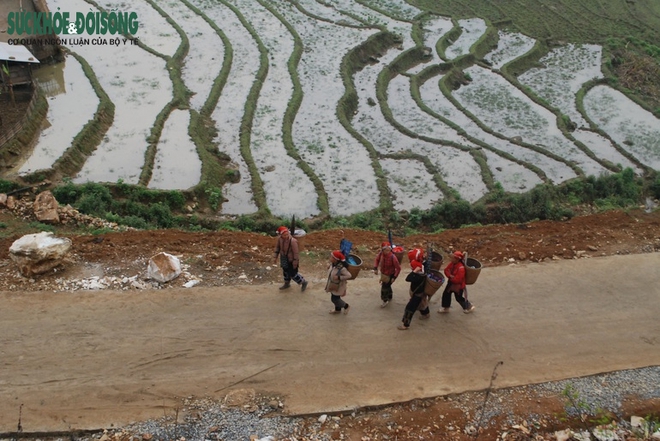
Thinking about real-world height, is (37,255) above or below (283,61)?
below

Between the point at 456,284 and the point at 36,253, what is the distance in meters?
7.27

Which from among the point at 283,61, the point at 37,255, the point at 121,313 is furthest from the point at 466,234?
the point at 283,61

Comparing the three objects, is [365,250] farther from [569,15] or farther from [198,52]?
[569,15]

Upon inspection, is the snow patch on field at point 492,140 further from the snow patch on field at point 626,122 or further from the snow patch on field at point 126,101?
the snow patch on field at point 126,101

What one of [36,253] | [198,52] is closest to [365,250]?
[36,253]

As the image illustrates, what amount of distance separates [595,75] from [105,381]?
917 inches

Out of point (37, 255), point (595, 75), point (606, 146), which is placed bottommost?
point (37, 255)

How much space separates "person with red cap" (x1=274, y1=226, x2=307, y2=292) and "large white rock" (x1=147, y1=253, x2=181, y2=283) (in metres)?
2.03

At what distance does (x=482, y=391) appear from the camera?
8.22m

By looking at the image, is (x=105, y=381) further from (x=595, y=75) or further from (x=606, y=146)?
(x=595, y=75)

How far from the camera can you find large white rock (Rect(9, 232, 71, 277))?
32.0 ft

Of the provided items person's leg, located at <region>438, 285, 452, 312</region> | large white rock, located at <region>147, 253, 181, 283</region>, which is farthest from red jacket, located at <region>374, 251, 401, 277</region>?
large white rock, located at <region>147, 253, 181, 283</region>

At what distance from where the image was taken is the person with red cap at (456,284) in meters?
8.98

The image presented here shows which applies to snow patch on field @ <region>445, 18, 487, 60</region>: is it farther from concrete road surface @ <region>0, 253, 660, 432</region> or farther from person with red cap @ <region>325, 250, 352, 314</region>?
person with red cap @ <region>325, 250, 352, 314</region>
